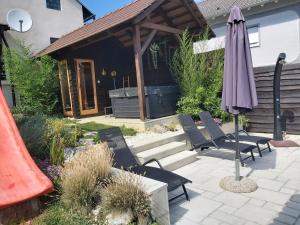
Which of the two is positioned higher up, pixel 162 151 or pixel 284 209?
pixel 162 151

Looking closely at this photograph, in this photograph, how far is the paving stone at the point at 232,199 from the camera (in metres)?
4.11

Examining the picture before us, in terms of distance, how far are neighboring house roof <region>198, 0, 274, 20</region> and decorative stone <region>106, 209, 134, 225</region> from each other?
14.3 meters

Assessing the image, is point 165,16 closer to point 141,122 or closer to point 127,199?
point 141,122

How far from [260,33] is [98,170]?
14209mm

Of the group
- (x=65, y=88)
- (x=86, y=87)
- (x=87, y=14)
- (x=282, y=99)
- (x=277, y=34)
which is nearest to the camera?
(x=282, y=99)

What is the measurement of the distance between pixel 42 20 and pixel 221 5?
36.1 feet

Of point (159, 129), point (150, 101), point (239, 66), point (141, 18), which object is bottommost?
point (159, 129)

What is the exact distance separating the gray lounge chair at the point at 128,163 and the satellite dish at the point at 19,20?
10.9 metres

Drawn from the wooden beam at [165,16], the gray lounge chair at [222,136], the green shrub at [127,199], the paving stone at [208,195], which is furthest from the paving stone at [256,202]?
the wooden beam at [165,16]

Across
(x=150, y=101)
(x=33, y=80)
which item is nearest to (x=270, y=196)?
(x=150, y=101)

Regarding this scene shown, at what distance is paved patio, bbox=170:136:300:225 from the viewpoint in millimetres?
3707

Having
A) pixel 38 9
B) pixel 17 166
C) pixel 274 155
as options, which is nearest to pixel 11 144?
pixel 17 166

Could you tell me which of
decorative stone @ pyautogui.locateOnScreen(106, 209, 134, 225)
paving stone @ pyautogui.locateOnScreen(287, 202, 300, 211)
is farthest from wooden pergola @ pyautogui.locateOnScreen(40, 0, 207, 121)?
decorative stone @ pyautogui.locateOnScreen(106, 209, 134, 225)

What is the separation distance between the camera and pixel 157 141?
6578 millimetres
